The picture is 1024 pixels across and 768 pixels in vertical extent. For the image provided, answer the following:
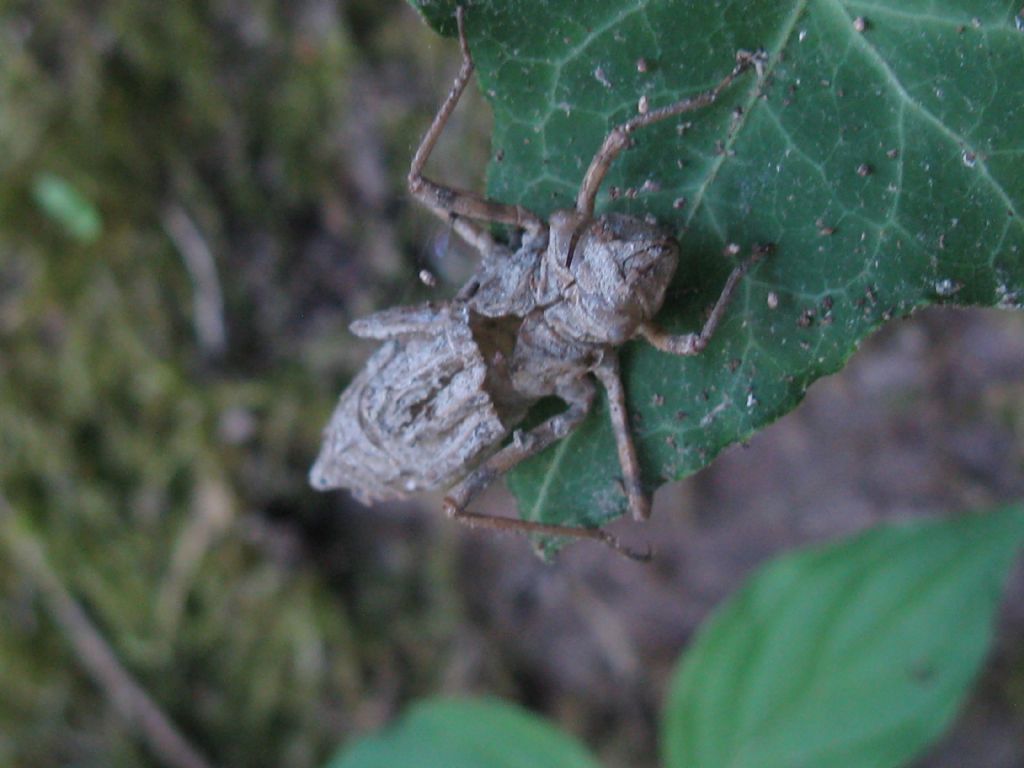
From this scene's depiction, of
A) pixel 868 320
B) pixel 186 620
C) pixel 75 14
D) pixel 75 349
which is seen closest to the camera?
pixel 868 320

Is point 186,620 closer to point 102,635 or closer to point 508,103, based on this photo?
point 102,635

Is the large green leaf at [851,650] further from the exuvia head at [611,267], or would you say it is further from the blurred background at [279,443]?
the exuvia head at [611,267]

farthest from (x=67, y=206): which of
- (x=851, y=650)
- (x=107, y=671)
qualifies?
(x=851, y=650)

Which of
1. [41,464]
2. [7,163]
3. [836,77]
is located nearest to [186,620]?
[41,464]

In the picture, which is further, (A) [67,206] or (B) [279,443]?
(B) [279,443]

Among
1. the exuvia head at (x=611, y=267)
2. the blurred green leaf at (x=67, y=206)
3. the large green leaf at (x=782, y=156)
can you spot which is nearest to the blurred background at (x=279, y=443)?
the blurred green leaf at (x=67, y=206)

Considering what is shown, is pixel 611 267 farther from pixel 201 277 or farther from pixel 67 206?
pixel 67 206

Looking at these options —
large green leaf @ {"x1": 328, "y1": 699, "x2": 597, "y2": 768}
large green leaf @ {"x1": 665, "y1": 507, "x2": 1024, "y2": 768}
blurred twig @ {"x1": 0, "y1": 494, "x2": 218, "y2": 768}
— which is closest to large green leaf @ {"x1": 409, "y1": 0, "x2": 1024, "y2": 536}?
large green leaf @ {"x1": 665, "y1": 507, "x2": 1024, "y2": 768}
